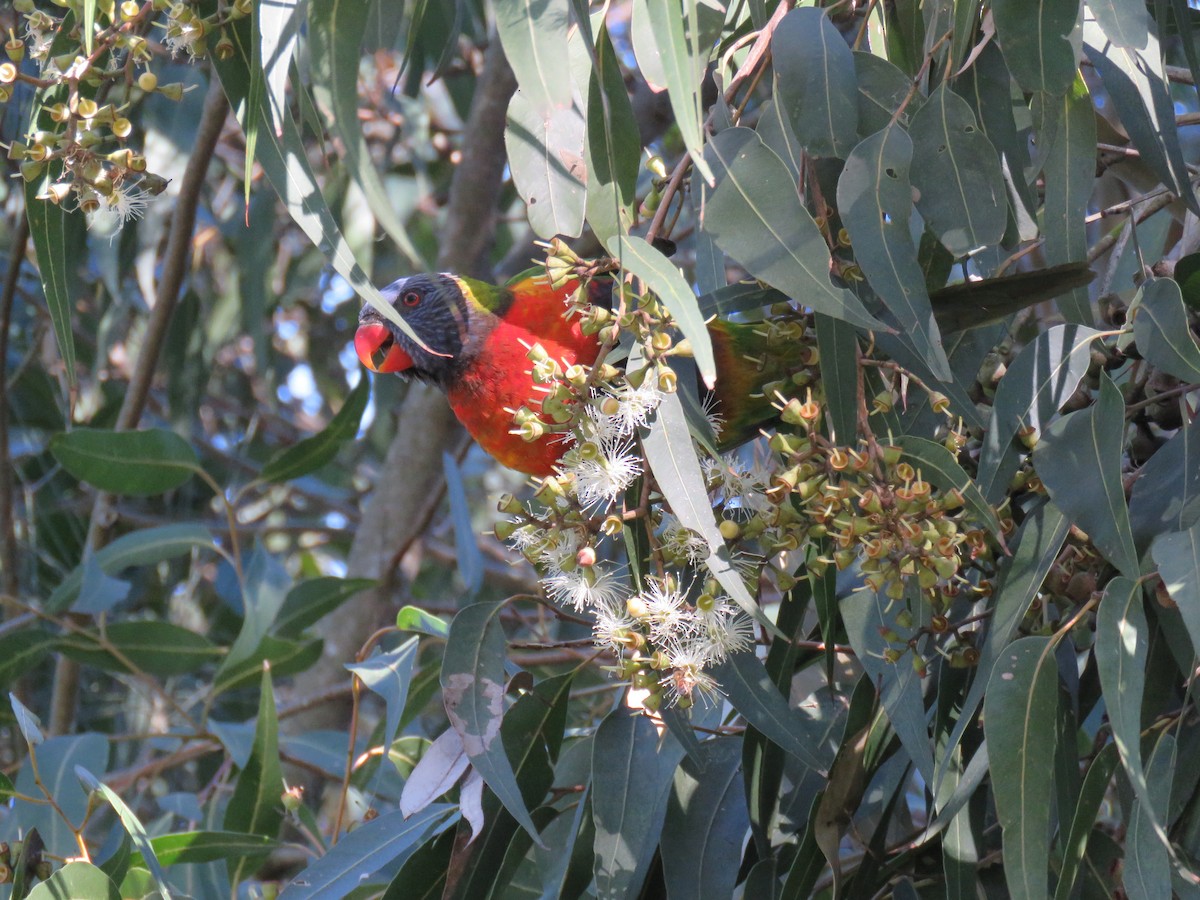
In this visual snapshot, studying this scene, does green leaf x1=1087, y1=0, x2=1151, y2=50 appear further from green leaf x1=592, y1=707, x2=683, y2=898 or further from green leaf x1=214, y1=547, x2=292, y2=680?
green leaf x1=214, y1=547, x2=292, y2=680

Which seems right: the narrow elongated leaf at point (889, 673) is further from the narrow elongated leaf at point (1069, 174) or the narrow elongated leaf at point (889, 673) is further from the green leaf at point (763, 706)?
the narrow elongated leaf at point (1069, 174)

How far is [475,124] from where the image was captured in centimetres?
298

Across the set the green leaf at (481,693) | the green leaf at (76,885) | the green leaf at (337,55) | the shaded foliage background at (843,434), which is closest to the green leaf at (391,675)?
the shaded foliage background at (843,434)

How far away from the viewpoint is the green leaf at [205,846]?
158 cm

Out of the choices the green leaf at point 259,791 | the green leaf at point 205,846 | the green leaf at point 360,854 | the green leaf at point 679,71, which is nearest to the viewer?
the green leaf at point 679,71

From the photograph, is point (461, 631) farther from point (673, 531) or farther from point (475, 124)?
point (475, 124)

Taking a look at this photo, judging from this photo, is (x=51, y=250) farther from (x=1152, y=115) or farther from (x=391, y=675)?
(x=1152, y=115)

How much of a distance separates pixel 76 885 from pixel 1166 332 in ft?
4.02

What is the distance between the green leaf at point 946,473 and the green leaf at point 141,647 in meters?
1.61

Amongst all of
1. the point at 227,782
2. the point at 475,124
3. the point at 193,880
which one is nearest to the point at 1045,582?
the point at 193,880

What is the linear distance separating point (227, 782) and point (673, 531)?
1.60m

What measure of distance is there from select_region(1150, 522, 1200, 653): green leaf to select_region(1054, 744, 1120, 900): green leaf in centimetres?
24

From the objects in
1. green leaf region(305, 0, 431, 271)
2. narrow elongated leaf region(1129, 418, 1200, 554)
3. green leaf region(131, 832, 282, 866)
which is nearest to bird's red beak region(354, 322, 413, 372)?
green leaf region(131, 832, 282, 866)

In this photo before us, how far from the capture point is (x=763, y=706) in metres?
1.22
